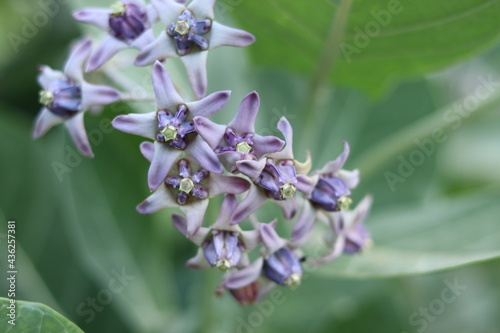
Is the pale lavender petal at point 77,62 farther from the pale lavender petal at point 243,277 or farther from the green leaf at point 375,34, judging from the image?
the pale lavender petal at point 243,277

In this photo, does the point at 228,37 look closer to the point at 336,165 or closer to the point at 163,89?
the point at 163,89

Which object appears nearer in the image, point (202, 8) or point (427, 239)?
point (202, 8)

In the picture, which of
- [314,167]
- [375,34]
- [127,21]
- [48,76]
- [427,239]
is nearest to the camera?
[127,21]

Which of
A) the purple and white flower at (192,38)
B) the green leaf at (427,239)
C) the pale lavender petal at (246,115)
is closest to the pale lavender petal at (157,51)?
the purple and white flower at (192,38)

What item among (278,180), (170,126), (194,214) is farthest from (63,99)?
(278,180)

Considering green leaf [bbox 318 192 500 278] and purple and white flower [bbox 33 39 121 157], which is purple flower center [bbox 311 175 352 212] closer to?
green leaf [bbox 318 192 500 278]

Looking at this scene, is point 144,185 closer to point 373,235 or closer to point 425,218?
point 373,235
